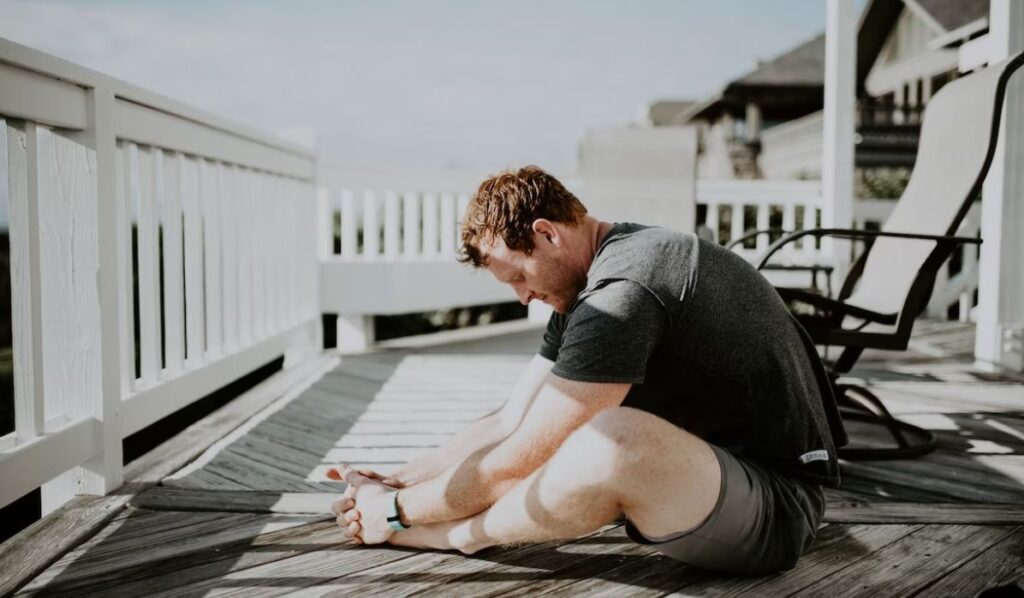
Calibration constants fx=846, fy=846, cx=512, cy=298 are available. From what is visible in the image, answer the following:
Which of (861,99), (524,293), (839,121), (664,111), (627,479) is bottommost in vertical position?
(627,479)

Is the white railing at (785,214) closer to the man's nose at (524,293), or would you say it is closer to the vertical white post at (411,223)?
the vertical white post at (411,223)

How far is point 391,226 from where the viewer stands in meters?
5.14

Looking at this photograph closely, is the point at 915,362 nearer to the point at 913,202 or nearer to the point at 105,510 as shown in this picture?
the point at 913,202

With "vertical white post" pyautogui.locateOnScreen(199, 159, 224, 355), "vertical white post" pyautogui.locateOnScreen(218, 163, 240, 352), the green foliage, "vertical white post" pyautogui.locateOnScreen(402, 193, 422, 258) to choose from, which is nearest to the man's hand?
"vertical white post" pyautogui.locateOnScreen(199, 159, 224, 355)

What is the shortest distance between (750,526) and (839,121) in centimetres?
379

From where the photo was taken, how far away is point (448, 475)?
1631mm

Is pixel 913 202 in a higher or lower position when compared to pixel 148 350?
higher

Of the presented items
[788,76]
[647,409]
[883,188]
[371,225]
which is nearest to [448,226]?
[371,225]

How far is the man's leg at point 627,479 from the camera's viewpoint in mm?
1437

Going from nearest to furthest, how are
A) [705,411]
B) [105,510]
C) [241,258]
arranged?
[705,411], [105,510], [241,258]

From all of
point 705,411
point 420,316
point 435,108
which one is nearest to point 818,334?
point 705,411

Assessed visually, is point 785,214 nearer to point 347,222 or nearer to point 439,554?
point 347,222

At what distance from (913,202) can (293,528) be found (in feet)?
7.97

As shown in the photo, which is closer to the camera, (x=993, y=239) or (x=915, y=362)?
(x=993, y=239)
